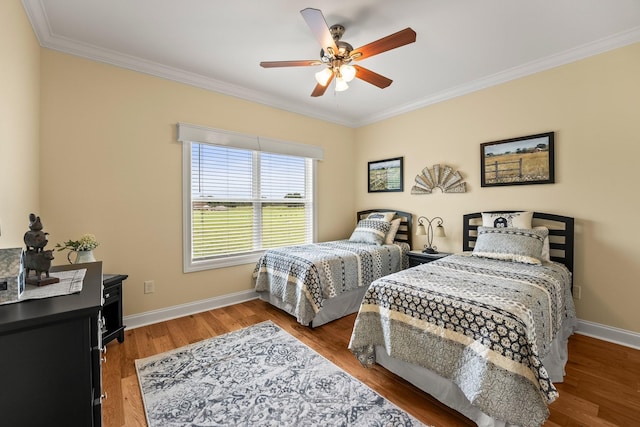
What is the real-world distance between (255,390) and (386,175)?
3.34 metres

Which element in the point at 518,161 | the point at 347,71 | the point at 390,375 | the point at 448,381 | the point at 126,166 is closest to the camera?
the point at 448,381

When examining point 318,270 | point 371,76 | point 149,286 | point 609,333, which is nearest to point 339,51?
point 371,76

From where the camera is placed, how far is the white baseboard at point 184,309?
2783mm

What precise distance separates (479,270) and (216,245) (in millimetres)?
2773

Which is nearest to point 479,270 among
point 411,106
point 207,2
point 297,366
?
point 297,366

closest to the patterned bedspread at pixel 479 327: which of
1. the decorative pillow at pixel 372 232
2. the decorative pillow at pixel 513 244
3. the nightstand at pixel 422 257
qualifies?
the decorative pillow at pixel 513 244

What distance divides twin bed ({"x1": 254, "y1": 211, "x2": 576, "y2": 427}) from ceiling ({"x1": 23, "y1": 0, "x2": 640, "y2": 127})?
179cm

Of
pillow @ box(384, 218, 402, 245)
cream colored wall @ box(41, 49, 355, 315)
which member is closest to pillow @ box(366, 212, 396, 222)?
pillow @ box(384, 218, 402, 245)

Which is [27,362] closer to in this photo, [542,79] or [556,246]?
[556,246]

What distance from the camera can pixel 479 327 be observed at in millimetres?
1491

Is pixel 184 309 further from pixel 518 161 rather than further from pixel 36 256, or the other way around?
pixel 518 161

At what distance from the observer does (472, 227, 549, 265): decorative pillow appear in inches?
98.1

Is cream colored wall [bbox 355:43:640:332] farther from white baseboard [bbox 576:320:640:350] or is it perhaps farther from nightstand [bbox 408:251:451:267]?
nightstand [bbox 408:251:451:267]

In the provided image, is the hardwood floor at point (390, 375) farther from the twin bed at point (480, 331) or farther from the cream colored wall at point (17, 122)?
the cream colored wall at point (17, 122)
